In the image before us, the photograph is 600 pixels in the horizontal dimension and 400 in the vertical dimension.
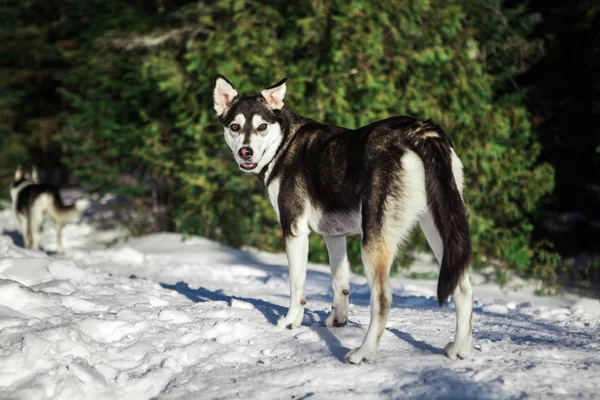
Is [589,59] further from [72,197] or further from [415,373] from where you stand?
[72,197]

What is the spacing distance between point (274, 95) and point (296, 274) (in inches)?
61.4

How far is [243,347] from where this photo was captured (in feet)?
13.9

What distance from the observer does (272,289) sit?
24.3 ft

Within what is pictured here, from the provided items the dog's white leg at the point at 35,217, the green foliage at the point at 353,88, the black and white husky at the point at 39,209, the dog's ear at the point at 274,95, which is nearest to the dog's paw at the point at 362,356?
the dog's ear at the point at 274,95

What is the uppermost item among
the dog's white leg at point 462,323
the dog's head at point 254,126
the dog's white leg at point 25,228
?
the dog's head at point 254,126

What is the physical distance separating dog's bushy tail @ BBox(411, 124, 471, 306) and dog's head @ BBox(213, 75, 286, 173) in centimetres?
141

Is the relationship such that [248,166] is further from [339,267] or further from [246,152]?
[339,267]

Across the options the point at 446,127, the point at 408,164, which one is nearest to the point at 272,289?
the point at 408,164

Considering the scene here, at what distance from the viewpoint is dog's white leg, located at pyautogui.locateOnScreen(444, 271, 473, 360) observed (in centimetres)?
381

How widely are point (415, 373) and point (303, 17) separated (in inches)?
319

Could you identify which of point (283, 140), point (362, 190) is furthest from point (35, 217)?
point (362, 190)

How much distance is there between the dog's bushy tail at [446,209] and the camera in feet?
12.0

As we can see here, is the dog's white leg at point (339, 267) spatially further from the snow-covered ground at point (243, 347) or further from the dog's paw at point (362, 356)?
the dog's paw at point (362, 356)

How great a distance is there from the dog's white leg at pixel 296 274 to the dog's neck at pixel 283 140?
563 mm
